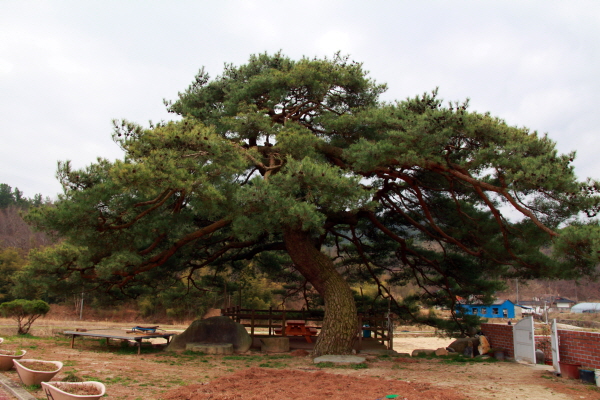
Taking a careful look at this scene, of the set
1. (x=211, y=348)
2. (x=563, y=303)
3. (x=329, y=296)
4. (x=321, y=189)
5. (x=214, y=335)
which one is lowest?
(x=563, y=303)

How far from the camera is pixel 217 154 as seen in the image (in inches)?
303

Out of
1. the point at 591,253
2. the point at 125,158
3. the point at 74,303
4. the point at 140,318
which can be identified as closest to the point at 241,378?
the point at 125,158

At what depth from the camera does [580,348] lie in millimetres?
7664

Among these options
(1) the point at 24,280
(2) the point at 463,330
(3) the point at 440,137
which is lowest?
(2) the point at 463,330

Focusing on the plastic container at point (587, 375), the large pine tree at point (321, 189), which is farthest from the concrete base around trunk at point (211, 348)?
the plastic container at point (587, 375)

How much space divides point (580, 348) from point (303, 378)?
501cm

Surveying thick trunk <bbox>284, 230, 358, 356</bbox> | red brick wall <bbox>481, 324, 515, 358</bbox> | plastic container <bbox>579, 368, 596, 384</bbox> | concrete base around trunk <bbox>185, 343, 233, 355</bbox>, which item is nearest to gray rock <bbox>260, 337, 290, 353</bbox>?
concrete base around trunk <bbox>185, 343, 233, 355</bbox>

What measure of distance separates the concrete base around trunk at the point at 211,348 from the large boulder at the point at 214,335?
0.20 m

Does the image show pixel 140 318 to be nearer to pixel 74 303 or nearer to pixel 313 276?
pixel 74 303

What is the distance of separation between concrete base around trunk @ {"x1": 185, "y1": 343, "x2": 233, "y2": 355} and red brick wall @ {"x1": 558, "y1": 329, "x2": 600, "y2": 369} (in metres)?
7.60

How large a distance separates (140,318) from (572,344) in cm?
3185

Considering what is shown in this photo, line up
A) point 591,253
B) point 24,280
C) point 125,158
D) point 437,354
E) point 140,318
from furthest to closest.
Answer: point 140,318, point 437,354, point 24,280, point 125,158, point 591,253

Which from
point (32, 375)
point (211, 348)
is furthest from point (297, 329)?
point (32, 375)

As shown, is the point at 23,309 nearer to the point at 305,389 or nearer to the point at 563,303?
the point at 305,389
